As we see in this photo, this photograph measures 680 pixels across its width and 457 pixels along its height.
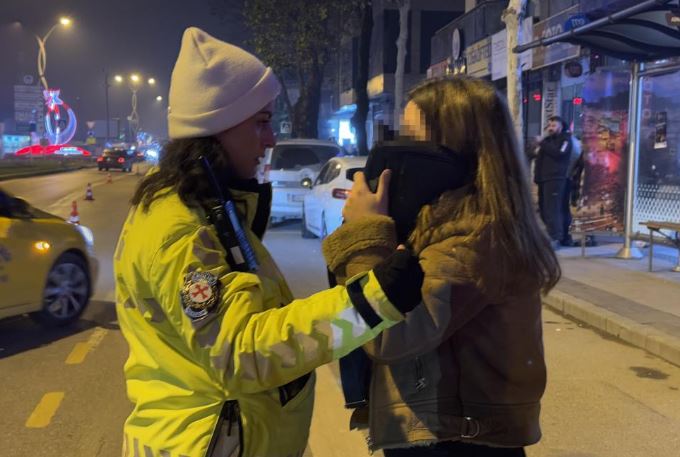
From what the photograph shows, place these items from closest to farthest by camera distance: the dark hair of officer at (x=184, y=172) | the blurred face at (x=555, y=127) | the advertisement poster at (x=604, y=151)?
the dark hair of officer at (x=184, y=172), the advertisement poster at (x=604, y=151), the blurred face at (x=555, y=127)

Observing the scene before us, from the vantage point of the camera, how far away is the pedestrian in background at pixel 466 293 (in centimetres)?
169

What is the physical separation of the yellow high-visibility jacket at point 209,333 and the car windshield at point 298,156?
13.6 meters

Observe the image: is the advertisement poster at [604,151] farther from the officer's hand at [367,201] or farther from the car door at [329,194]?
the officer's hand at [367,201]

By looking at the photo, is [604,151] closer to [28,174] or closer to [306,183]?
[306,183]

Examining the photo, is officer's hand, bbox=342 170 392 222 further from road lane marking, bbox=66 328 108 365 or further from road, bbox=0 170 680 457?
road lane marking, bbox=66 328 108 365

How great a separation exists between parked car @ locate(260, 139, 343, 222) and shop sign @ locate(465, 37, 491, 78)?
5.69 metres

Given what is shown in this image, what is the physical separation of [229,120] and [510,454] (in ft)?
3.69

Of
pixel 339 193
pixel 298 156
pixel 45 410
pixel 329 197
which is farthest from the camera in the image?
pixel 298 156

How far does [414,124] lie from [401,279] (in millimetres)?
575

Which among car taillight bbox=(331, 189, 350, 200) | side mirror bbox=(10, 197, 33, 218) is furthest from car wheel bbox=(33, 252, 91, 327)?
car taillight bbox=(331, 189, 350, 200)

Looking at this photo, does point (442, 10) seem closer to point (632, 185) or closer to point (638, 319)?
point (632, 185)

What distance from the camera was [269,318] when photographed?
1470 mm

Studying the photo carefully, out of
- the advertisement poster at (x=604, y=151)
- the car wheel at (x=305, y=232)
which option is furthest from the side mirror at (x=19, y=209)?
A: the advertisement poster at (x=604, y=151)

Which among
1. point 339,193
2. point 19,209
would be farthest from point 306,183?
point 19,209
